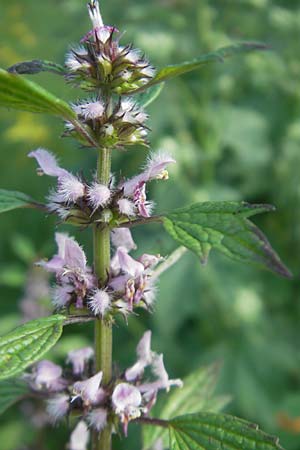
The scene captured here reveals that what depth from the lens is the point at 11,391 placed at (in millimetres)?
1338

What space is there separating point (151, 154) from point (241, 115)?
270 centimetres

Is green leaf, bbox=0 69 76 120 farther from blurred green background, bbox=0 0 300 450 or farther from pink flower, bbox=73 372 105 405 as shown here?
blurred green background, bbox=0 0 300 450

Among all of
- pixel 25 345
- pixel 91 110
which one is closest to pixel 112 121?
pixel 91 110

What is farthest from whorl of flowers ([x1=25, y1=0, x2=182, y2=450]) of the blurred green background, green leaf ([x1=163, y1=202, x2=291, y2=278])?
the blurred green background

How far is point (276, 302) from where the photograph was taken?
148 inches

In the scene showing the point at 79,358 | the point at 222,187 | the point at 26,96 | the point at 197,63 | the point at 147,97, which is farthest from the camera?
→ the point at 222,187

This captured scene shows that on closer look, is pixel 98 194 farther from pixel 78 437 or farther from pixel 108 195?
pixel 78 437

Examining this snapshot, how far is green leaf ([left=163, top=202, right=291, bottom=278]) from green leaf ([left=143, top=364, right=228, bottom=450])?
0.68 m

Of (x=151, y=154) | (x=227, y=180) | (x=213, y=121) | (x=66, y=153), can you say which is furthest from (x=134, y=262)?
(x=66, y=153)

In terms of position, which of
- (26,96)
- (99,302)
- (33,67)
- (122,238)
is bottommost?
A: (99,302)

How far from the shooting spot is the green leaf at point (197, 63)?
0.99 meters

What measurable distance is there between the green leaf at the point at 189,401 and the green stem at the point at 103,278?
300 millimetres

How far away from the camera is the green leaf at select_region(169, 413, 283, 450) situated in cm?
103

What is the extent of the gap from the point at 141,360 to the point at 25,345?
38 cm
